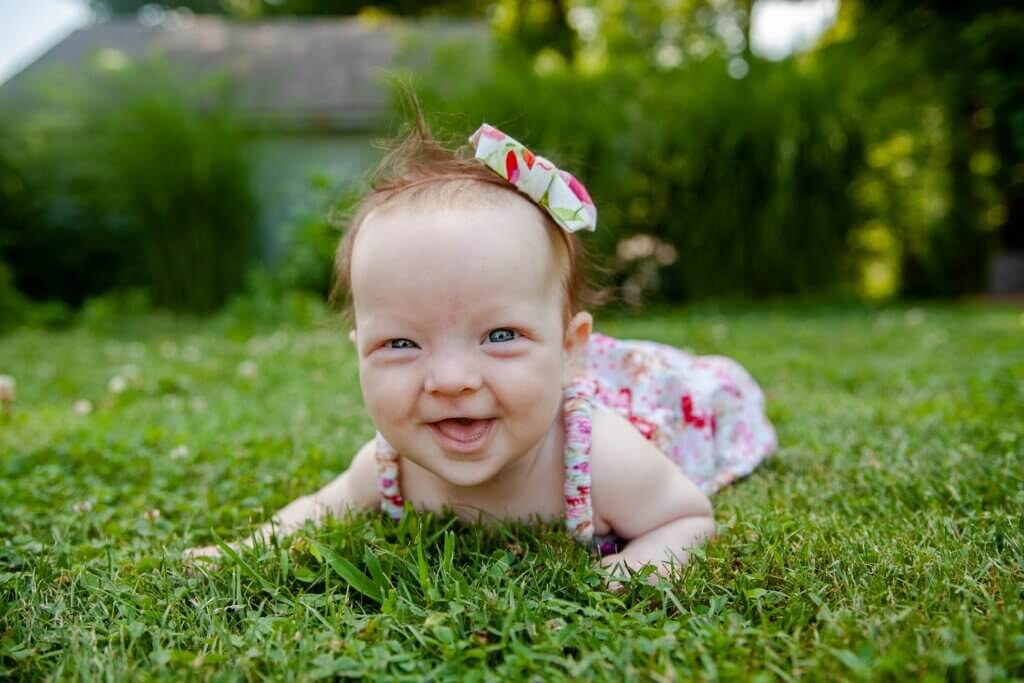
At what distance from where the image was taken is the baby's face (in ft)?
5.28

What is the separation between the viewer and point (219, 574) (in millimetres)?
1678

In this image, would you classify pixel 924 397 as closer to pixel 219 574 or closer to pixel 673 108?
pixel 219 574

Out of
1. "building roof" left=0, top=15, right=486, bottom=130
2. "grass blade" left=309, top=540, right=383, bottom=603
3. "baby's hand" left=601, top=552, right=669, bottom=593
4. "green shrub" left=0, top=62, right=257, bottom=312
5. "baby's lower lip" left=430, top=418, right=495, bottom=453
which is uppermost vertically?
"building roof" left=0, top=15, right=486, bottom=130

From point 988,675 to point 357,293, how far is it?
1.29 m

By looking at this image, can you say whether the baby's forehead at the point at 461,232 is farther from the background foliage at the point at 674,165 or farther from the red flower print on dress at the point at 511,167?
the background foliage at the point at 674,165

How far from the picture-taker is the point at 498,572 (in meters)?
1.61

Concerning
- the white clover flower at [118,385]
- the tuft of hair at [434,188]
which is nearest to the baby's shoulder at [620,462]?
the tuft of hair at [434,188]

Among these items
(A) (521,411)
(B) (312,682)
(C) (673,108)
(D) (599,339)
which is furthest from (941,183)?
(B) (312,682)

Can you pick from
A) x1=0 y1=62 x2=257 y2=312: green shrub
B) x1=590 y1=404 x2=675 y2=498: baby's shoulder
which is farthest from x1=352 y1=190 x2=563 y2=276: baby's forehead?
x1=0 y1=62 x2=257 y2=312: green shrub

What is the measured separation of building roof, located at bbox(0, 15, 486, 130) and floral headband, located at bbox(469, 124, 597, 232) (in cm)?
888

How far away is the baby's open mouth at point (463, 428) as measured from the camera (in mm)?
1689

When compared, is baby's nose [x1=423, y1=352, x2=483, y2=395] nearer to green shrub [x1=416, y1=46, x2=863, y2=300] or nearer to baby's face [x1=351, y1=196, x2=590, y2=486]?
baby's face [x1=351, y1=196, x2=590, y2=486]

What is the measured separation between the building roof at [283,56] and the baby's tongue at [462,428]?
9.14 metres

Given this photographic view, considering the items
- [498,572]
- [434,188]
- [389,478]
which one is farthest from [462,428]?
[434,188]
